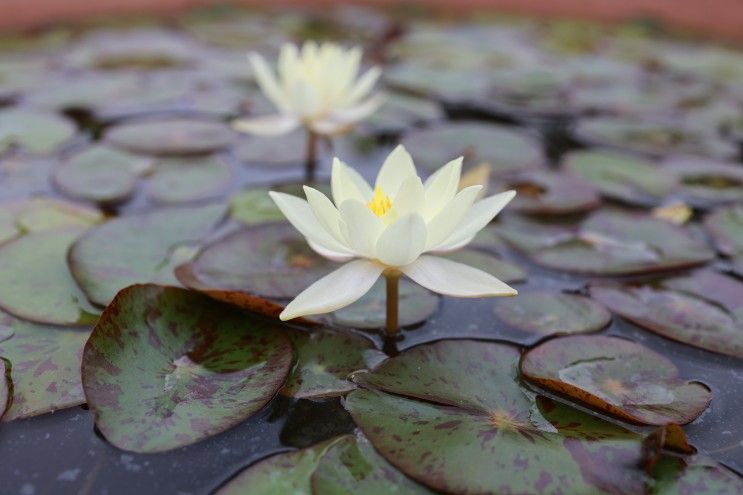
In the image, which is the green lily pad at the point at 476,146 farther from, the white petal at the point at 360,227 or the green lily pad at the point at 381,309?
the white petal at the point at 360,227

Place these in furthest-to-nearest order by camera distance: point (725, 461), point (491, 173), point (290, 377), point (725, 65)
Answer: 1. point (725, 65)
2. point (491, 173)
3. point (290, 377)
4. point (725, 461)

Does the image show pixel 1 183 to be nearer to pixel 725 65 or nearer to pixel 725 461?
pixel 725 461

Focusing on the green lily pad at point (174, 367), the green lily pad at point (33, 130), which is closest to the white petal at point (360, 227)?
the green lily pad at point (174, 367)

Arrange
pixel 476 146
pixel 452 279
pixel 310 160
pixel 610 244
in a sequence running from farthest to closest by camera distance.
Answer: pixel 476 146
pixel 310 160
pixel 610 244
pixel 452 279

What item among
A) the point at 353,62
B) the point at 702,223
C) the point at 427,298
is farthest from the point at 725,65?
the point at 427,298

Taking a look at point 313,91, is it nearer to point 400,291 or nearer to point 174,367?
point 400,291

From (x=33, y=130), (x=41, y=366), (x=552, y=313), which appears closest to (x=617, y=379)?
(x=552, y=313)
